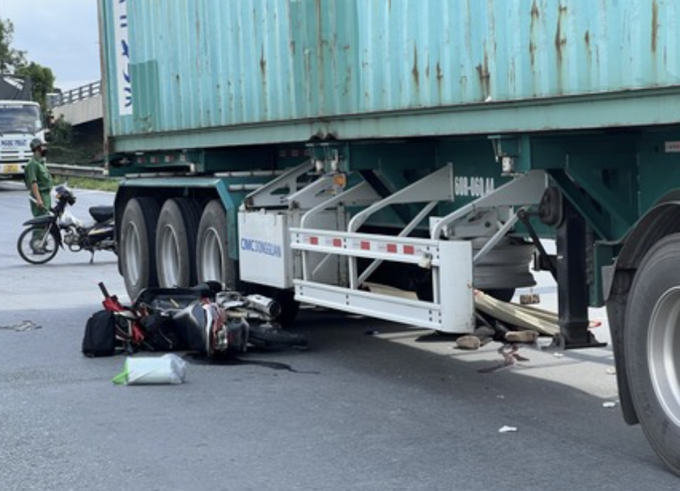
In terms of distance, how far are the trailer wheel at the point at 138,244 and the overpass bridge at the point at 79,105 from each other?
49.7 meters

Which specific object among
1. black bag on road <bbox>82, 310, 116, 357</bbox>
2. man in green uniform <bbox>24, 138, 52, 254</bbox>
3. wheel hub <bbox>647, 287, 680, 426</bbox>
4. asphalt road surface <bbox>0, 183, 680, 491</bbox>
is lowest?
asphalt road surface <bbox>0, 183, 680, 491</bbox>

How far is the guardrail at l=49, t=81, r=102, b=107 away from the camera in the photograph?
67.1 m

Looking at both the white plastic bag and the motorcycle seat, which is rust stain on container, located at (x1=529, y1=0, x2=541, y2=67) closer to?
the white plastic bag

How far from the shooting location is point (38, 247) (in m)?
20.1

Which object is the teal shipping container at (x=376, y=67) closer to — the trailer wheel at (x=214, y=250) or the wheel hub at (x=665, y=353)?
the trailer wheel at (x=214, y=250)

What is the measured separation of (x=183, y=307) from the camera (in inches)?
437

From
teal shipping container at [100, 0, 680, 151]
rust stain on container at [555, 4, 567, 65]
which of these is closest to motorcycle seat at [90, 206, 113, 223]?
teal shipping container at [100, 0, 680, 151]

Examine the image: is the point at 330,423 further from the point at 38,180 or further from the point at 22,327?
the point at 38,180

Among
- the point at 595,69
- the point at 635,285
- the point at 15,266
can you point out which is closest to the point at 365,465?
the point at 635,285

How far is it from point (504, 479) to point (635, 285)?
1.13m

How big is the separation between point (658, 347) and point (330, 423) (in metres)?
2.28

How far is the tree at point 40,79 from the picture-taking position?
77.3m

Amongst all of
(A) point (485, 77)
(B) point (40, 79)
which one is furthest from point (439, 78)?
(B) point (40, 79)

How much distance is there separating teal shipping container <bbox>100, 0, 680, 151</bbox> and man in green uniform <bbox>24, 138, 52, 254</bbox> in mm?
6188
